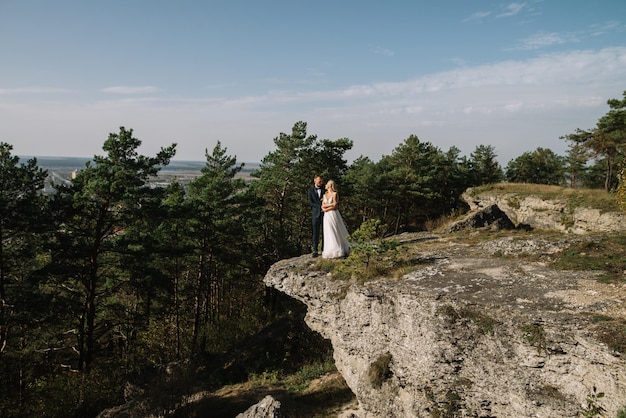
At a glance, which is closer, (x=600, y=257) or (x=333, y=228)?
(x=600, y=257)

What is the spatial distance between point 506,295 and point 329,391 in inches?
297

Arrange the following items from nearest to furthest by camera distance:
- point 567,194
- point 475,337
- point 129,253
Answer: point 475,337
point 129,253
point 567,194

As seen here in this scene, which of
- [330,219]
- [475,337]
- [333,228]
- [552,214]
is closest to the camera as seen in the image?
[475,337]

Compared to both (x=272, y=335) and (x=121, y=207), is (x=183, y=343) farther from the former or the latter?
(x=121, y=207)

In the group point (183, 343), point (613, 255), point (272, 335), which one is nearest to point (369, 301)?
point (613, 255)

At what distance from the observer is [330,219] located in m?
11.8

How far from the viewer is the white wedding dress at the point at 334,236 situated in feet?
38.7

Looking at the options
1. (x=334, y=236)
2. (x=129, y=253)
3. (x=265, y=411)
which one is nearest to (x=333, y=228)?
(x=334, y=236)

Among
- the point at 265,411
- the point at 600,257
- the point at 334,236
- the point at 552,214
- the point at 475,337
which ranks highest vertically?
the point at 334,236

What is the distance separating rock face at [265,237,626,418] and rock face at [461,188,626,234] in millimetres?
16439

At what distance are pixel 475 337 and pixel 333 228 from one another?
5.39 m

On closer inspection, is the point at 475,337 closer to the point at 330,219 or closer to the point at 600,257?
the point at 600,257

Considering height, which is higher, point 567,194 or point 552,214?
point 567,194

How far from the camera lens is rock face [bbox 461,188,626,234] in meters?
23.1
